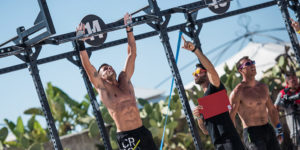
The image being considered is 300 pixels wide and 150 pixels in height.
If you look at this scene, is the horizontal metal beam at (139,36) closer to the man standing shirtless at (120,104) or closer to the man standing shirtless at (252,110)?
the man standing shirtless at (120,104)

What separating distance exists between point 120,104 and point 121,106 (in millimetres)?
25

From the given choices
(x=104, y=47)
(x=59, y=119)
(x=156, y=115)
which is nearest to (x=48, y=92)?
(x=59, y=119)

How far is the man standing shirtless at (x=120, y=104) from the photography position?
4.43m

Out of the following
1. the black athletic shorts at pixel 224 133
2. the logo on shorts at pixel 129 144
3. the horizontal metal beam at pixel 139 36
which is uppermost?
the horizontal metal beam at pixel 139 36

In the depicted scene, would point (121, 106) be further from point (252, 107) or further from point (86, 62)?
point (252, 107)

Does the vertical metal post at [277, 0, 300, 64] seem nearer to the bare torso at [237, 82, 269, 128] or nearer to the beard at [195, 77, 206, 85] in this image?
the bare torso at [237, 82, 269, 128]

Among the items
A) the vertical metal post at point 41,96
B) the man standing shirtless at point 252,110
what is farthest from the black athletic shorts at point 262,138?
the vertical metal post at point 41,96

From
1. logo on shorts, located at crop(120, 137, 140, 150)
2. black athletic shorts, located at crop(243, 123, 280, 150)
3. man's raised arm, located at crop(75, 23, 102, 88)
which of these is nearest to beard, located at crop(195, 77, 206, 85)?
black athletic shorts, located at crop(243, 123, 280, 150)

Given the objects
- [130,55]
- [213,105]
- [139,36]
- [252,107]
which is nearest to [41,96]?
[130,55]

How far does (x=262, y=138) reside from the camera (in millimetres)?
5172

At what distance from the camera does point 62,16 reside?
15.2 ft

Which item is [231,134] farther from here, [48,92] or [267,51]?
[267,51]

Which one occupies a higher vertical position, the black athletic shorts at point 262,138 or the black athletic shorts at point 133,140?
the black athletic shorts at point 133,140

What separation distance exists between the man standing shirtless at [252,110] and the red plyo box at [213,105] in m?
0.38
